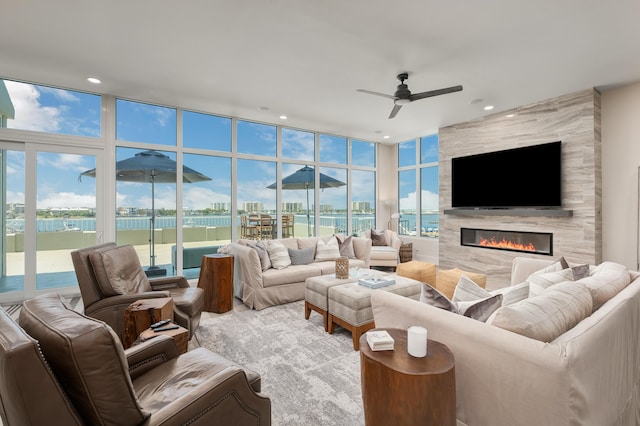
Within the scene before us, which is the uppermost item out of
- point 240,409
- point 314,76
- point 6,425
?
point 314,76

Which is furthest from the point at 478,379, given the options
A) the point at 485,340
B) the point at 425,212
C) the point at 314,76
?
Result: the point at 425,212

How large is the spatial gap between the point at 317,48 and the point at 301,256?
2890mm

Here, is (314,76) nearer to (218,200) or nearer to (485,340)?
(218,200)

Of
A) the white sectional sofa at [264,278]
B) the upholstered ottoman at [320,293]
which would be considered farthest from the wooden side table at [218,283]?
the upholstered ottoman at [320,293]

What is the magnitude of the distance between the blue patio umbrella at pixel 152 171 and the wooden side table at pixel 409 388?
4676 mm

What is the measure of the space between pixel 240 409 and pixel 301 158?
5.64 metres

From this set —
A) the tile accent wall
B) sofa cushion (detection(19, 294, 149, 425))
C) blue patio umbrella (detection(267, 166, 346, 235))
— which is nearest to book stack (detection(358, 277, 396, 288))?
sofa cushion (detection(19, 294, 149, 425))

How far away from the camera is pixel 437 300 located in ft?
5.70

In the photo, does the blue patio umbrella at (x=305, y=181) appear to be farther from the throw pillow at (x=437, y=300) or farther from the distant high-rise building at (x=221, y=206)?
the throw pillow at (x=437, y=300)

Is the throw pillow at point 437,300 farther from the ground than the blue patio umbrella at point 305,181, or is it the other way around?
the blue patio umbrella at point 305,181

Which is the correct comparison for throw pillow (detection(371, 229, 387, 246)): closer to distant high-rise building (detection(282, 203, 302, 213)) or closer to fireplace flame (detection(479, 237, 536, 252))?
distant high-rise building (detection(282, 203, 302, 213))

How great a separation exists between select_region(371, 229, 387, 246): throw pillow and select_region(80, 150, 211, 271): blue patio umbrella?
12.9 ft

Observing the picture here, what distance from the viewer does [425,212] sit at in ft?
23.7

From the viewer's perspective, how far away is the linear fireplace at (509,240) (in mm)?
4820
